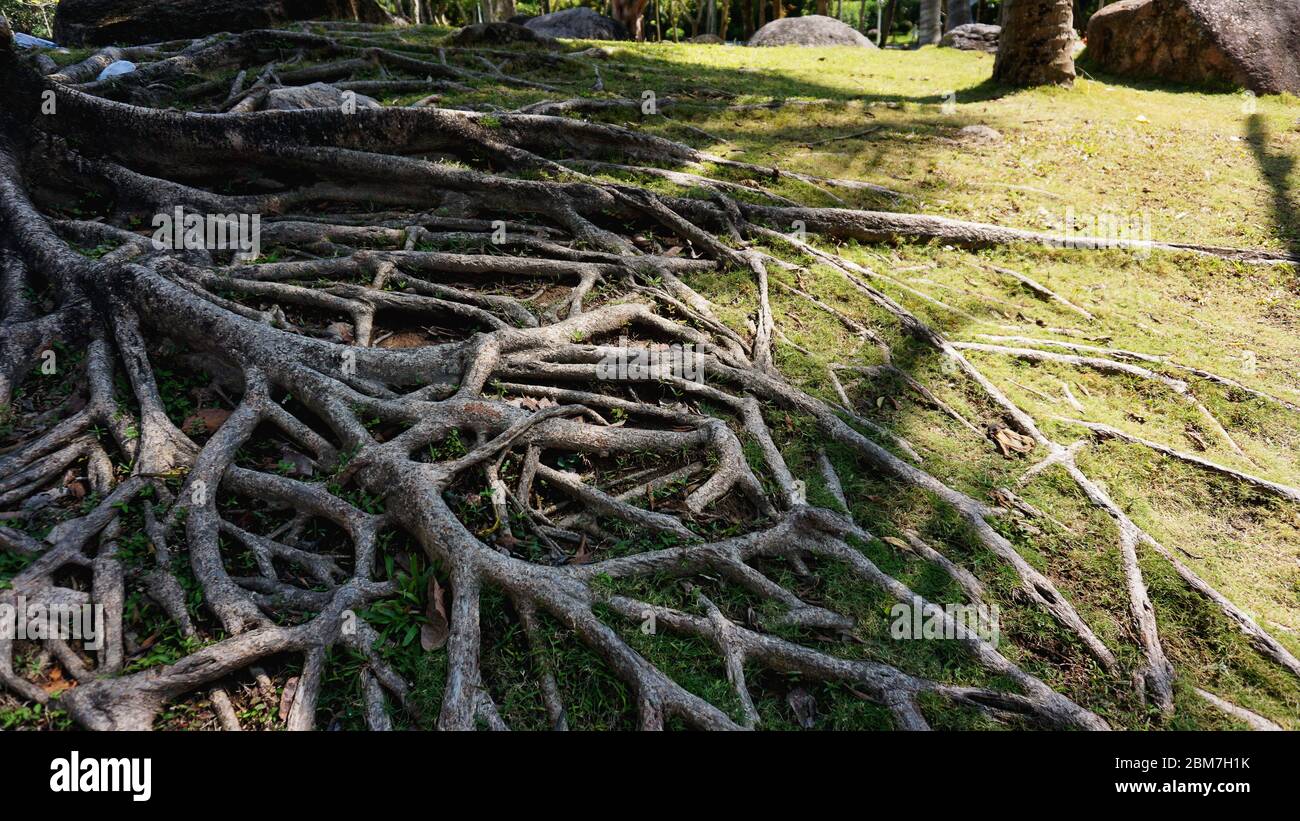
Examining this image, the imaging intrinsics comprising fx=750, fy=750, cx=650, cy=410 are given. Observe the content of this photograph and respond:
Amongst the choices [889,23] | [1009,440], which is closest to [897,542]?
[1009,440]

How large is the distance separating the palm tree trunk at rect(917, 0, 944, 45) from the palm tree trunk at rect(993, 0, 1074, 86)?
33.5 ft

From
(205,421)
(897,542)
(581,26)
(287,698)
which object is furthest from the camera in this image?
(581,26)

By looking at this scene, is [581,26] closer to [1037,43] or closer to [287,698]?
[1037,43]

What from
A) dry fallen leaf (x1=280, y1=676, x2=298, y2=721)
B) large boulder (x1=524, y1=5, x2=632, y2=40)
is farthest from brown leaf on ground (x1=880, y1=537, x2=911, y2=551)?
large boulder (x1=524, y1=5, x2=632, y2=40)

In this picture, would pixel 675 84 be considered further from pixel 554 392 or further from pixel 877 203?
pixel 554 392

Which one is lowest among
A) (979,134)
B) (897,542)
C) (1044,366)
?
(897,542)

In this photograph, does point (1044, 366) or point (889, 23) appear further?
point (889, 23)

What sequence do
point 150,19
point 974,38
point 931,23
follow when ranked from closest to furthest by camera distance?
point 150,19
point 974,38
point 931,23

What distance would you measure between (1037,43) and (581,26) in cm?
1365

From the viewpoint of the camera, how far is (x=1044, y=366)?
574 cm

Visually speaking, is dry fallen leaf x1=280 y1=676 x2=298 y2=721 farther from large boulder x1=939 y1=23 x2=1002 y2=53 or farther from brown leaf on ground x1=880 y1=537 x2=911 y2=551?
large boulder x1=939 y1=23 x2=1002 y2=53

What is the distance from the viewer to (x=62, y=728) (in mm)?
3051
